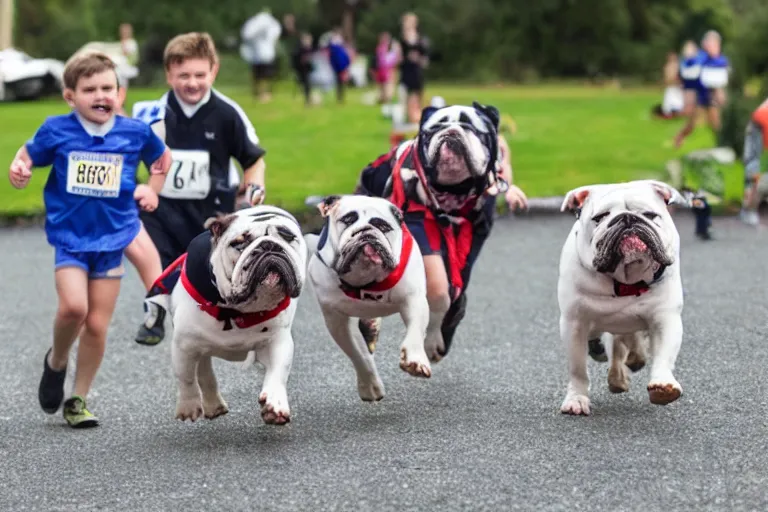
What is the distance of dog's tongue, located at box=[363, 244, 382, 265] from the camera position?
6.47m

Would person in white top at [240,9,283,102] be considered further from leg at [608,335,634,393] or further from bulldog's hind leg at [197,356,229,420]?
bulldog's hind leg at [197,356,229,420]

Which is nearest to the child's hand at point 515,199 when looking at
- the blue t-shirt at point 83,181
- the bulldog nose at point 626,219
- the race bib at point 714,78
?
the bulldog nose at point 626,219

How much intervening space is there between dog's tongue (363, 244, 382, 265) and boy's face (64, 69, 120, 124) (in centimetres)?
144

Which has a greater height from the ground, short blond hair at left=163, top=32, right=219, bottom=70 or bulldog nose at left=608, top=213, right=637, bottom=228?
short blond hair at left=163, top=32, right=219, bottom=70

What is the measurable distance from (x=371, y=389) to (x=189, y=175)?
176 centimetres

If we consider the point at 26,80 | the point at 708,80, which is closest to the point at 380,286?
the point at 708,80

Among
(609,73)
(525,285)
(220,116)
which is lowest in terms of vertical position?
(609,73)

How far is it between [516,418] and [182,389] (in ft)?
4.85

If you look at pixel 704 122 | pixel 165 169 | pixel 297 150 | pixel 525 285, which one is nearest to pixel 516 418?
pixel 165 169

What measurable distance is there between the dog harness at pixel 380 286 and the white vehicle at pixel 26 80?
2950 cm

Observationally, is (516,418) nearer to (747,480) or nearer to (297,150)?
(747,480)

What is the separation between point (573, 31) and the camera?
159 ft

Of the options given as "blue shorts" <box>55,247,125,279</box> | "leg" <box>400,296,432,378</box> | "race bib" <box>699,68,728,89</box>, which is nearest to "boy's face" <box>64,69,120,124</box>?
"blue shorts" <box>55,247,125,279</box>

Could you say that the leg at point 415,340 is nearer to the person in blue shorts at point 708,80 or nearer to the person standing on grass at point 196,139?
the person standing on grass at point 196,139
